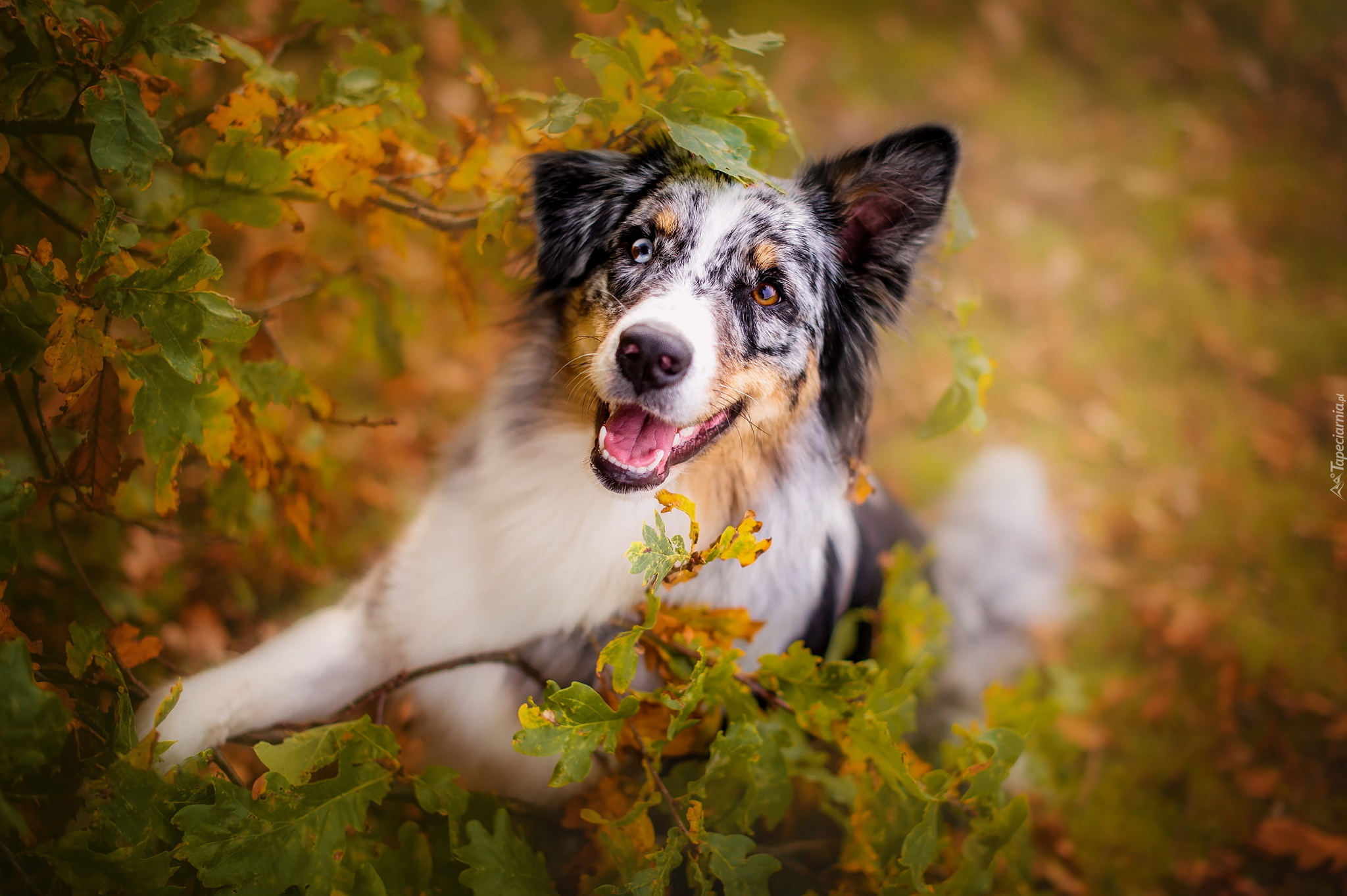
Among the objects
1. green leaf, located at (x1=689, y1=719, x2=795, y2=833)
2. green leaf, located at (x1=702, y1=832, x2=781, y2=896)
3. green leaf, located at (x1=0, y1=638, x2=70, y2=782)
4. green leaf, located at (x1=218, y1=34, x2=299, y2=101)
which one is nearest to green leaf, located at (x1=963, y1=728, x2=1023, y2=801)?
green leaf, located at (x1=689, y1=719, x2=795, y2=833)

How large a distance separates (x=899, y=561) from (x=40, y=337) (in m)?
2.35

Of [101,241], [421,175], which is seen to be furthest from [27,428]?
[421,175]

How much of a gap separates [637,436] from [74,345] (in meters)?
1.21

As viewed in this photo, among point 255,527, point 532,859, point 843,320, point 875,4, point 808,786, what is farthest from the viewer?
point 875,4

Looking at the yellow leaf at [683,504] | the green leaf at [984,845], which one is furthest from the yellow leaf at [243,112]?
the green leaf at [984,845]

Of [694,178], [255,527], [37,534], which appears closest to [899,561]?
[694,178]

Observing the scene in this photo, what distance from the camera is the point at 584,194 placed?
2221mm

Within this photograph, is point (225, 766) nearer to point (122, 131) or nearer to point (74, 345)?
point (74, 345)

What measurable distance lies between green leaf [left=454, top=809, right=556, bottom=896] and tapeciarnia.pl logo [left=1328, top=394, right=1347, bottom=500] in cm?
478

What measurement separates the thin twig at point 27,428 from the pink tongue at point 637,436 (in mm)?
1371

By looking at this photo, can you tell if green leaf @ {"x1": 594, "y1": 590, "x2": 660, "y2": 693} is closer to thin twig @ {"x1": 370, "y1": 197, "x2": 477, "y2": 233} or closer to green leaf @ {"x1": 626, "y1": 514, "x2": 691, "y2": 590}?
green leaf @ {"x1": 626, "y1": 514, "x2": 691, "y2": 590}

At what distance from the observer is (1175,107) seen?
636cm

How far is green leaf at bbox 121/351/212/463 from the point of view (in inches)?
62.9

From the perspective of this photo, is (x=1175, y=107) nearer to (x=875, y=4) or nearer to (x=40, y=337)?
(x=875, y=4)
